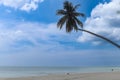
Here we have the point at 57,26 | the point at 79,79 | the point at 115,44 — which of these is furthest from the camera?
the point at 57,26

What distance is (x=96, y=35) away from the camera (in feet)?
129

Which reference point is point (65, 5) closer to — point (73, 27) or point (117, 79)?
point (73, 27)

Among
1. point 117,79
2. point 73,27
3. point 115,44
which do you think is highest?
point 73,27

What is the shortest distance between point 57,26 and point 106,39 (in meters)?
7.81

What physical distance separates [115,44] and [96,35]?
3.11 m

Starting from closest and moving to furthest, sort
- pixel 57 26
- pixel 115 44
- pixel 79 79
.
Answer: pixel 115 44 → pixel 79 79 → pixel 57 26

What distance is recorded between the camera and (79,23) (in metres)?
43.0

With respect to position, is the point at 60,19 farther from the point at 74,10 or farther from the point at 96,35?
the point at 96,35

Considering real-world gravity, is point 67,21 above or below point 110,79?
above

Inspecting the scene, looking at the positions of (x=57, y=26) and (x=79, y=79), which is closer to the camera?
(x=79, y=79)

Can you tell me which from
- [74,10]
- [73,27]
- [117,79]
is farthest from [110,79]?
[74,10]

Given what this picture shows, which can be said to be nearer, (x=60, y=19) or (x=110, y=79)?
(x=110, y=79)

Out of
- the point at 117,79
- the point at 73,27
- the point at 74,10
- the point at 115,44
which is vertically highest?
the point at 74,10

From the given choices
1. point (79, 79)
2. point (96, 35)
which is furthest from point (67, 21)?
point (79, 79)
